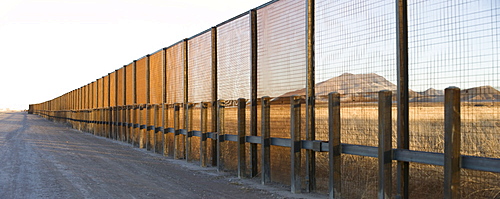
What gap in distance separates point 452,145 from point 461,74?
2.90ft

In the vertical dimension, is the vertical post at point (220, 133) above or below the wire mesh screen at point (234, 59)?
below

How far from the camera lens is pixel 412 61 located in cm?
618

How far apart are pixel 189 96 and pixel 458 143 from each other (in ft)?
34.1

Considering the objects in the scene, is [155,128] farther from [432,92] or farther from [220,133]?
[432,92]

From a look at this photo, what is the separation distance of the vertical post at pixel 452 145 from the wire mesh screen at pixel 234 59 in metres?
5.72

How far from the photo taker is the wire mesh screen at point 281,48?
8.49 meters

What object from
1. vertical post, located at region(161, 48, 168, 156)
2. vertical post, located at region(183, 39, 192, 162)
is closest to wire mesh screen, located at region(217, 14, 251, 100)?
vertical post, located at region(183, 39, 192, 162)

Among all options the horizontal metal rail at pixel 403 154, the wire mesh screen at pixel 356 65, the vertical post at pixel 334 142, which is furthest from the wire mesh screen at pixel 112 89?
the vertical post at pixel 334 142

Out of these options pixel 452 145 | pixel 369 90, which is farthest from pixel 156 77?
pixel 452 145

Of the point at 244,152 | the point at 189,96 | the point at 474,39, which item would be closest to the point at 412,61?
the point at 474,39

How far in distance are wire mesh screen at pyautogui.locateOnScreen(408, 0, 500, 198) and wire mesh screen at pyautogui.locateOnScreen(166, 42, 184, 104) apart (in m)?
→ 10.1

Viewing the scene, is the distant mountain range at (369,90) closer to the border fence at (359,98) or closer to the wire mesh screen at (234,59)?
the border fence at (359,98)

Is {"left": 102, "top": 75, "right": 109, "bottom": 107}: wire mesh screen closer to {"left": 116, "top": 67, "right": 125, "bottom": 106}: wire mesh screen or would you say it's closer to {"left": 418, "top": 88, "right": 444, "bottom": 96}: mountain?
{"left": 116, "top": 67, "right": 125, "bottom": 106}: wire mesh screen

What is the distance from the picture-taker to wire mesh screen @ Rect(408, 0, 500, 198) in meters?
5.22
